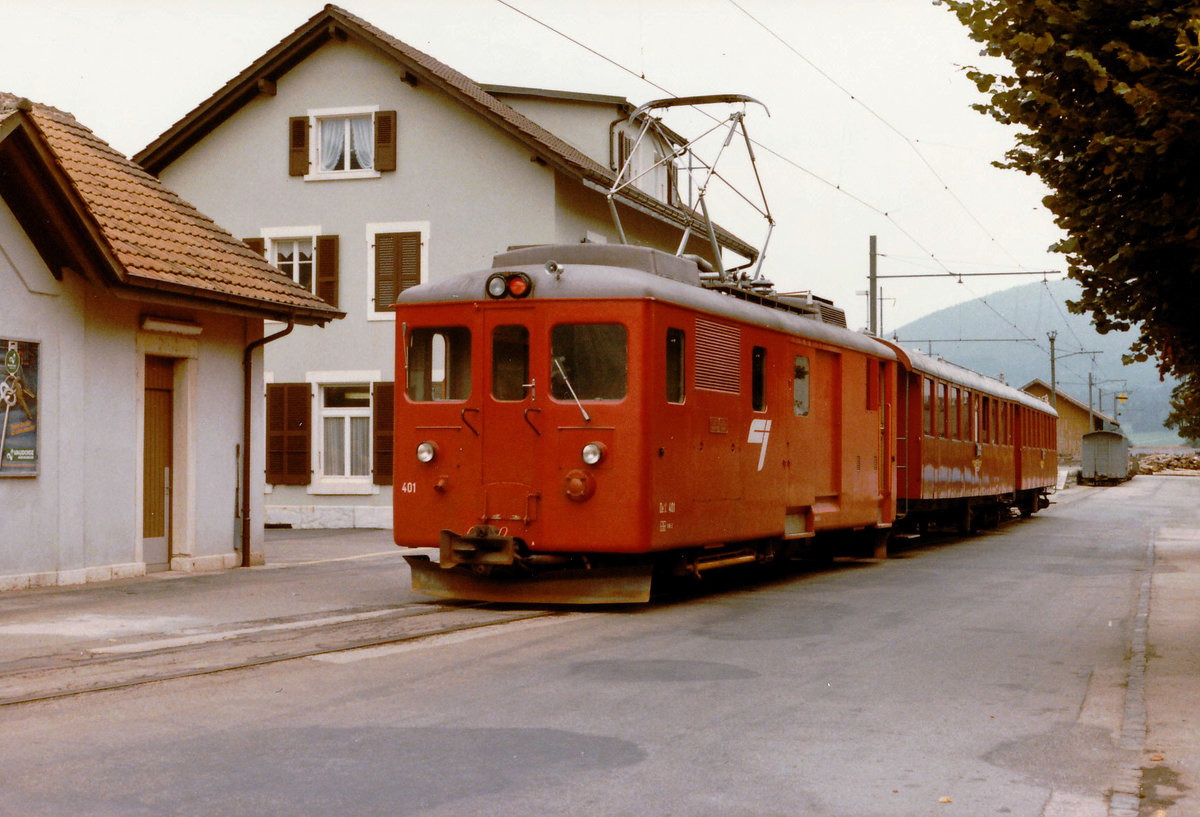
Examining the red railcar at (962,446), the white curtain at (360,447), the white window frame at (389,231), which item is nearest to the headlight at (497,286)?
the red railcar at (962,446)

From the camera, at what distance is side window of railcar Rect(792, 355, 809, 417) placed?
15.0 meters

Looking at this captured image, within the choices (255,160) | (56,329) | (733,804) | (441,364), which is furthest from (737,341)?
(255,160)

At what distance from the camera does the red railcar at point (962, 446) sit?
21.3m

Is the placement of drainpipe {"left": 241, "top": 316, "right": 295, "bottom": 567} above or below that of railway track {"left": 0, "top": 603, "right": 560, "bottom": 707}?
above

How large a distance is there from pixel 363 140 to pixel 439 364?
16978 millimetres

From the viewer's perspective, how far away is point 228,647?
975 cm

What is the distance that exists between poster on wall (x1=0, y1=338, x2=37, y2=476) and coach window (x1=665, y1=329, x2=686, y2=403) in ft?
21.5

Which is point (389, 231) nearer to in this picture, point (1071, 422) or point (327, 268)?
point (327, 268)

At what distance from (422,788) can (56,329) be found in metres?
10.1

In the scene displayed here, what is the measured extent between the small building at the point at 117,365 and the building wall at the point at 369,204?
9716mm

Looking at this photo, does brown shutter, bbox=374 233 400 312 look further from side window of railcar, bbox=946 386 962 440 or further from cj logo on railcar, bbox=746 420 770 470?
cj logo on railcar, bbox=746 420 770 470

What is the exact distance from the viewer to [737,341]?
44.2 ft

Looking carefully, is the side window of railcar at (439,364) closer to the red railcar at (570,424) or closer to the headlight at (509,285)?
→ the red railcar at (570,424)

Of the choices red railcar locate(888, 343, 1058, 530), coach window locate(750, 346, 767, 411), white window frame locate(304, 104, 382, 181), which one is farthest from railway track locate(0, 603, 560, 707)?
white window frame locate(304, 104, 382, 181)
